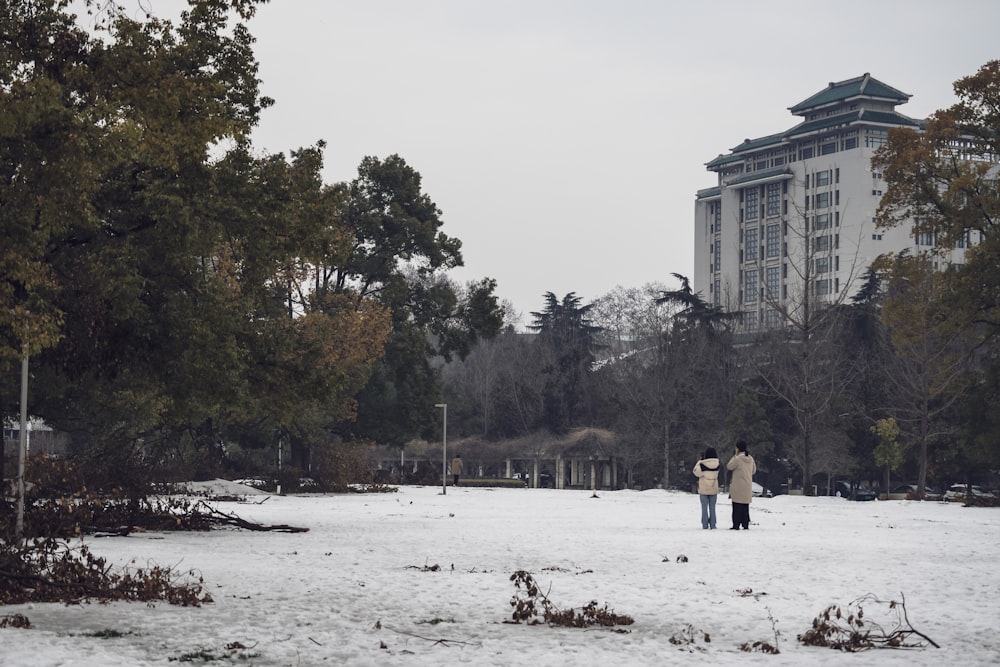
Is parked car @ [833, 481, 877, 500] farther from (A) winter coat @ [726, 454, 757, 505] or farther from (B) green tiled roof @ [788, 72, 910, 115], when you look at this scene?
(B) green tiled roof @ [788, 72, 910, 115]

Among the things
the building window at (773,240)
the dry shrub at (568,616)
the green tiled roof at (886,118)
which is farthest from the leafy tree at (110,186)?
the building window at (773,240)

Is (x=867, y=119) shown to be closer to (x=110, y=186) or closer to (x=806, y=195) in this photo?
(x=806, y=195)

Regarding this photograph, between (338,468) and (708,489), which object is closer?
(708,489)

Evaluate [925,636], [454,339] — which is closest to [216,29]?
[925,636]

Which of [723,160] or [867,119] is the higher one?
[867,119]

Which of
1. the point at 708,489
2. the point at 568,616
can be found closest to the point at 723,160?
the point at 708,489

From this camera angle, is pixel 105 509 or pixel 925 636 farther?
pixel 105 509

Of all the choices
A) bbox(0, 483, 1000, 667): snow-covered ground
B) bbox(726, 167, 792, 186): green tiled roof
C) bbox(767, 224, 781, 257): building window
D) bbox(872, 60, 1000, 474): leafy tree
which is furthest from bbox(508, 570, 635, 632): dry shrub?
bbox(767, 224, 781, 257): building window

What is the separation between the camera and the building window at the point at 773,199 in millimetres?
167625

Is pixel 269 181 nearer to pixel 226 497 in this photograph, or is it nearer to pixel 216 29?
pixel 216 29

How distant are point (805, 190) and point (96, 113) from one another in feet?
516

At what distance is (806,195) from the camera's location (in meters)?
165

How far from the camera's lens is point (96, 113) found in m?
14.4

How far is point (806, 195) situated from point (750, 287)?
1420 cm
